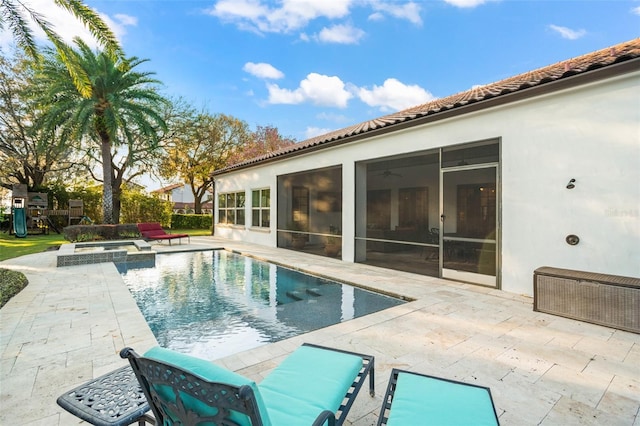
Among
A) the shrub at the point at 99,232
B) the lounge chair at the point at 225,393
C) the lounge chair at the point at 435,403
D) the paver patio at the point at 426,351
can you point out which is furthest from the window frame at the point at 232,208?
the lounge chair at the point at 435,403

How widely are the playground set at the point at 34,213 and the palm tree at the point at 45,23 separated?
13475 mm

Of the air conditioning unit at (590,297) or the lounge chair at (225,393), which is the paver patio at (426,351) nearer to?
the air conditioning unit at (590,297)

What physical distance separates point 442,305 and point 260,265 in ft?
20.3

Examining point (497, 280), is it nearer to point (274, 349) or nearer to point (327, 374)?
point (274, 349)

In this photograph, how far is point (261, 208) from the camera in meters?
14.7

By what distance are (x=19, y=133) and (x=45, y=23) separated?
63.3ft

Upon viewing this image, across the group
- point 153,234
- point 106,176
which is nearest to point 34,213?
point 106,176

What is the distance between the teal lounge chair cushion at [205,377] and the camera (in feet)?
4.19

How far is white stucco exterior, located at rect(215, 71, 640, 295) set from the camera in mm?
4820

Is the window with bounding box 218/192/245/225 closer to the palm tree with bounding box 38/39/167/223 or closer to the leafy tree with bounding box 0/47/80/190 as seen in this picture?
the palm tree with bounding box 38/39/167/223

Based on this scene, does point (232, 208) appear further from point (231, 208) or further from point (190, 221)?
point (190, 221)

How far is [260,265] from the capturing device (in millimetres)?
10008

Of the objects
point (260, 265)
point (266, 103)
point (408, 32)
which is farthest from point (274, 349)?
point (266, 103)

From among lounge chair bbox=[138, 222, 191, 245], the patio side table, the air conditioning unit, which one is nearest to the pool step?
the air conditioning unit
